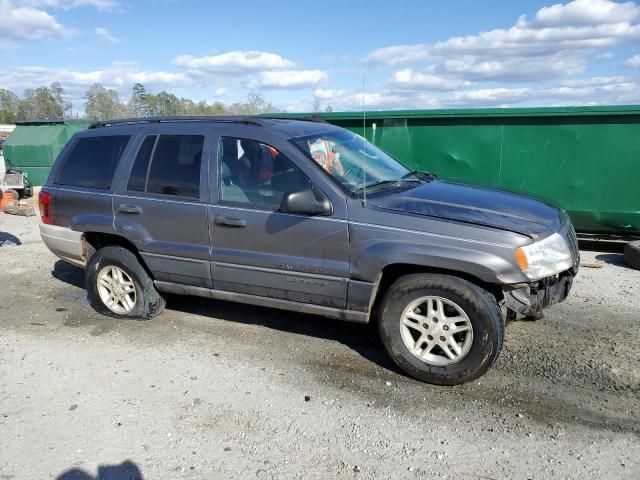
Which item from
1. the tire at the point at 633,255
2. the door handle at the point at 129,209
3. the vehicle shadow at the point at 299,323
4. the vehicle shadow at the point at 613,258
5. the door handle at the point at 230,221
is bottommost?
the vehicle shadow at the point at 299,323

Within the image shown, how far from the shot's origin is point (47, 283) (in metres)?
6.52

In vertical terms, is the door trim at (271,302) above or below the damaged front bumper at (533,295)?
below

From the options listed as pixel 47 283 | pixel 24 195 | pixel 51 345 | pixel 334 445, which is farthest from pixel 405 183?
pixel 24 195

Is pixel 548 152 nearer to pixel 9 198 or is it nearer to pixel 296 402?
pixel 296 402

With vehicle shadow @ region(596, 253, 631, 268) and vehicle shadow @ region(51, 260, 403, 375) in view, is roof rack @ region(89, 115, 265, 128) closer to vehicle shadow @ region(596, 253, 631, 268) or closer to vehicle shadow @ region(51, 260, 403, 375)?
vehicle shadow @ region(51, 260, 403, 375)

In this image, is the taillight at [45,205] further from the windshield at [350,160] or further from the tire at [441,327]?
the tire at [441,327]

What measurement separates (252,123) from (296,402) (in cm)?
225

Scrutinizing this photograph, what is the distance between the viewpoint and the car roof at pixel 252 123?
4.39 meters

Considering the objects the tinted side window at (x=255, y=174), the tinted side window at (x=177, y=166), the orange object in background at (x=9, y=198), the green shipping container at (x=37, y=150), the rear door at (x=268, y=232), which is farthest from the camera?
the green shipping container at (x=37, y=150)

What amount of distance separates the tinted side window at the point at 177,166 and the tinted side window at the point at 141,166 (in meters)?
0.06

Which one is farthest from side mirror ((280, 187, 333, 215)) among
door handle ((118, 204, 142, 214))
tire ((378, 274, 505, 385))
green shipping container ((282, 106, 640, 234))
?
green shipping container ((282, 106, 640, 234))

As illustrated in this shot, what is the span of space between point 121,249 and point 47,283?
2.18m

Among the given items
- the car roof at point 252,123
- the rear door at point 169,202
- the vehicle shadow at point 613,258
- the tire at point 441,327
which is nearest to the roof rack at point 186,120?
the car roof at point 252,123

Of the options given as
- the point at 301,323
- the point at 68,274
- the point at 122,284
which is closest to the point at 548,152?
the point at 301,323
